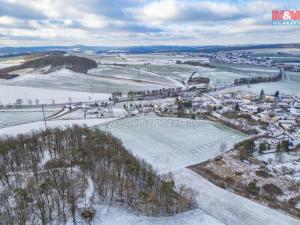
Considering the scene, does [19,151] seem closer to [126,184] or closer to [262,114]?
[126,184]

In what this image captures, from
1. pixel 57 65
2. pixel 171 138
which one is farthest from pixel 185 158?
pixel 57 65

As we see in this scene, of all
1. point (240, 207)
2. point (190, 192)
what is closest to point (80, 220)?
point (190, 192)

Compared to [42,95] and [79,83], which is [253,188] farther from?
[79,83]

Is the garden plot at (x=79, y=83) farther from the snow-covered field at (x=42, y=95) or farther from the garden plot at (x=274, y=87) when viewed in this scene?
the garden plot at (x=274, y=87)

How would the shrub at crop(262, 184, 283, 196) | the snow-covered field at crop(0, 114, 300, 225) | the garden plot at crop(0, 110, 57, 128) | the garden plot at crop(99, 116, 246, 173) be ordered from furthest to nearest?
the garden plot at crop(0, 110, 57, 128), the garden plot at crop(99, 116, 246, 173), the shrub at crop(262, 184, 283, 196), the snow-covered field at crop(0, 114, 300, 225)

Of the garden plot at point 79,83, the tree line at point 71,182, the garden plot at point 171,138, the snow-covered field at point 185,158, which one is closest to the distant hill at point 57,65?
the garden plot at point 79,83

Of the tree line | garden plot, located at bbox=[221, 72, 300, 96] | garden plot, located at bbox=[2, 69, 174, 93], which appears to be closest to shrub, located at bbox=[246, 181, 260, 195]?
the tree line

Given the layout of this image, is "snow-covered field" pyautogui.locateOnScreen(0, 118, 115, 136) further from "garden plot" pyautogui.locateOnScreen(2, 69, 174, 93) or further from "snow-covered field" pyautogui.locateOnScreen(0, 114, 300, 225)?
"garden plot" pyautogui.locateOnScreen(2, 69, 174, 93)

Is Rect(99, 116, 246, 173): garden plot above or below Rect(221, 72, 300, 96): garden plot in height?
below
